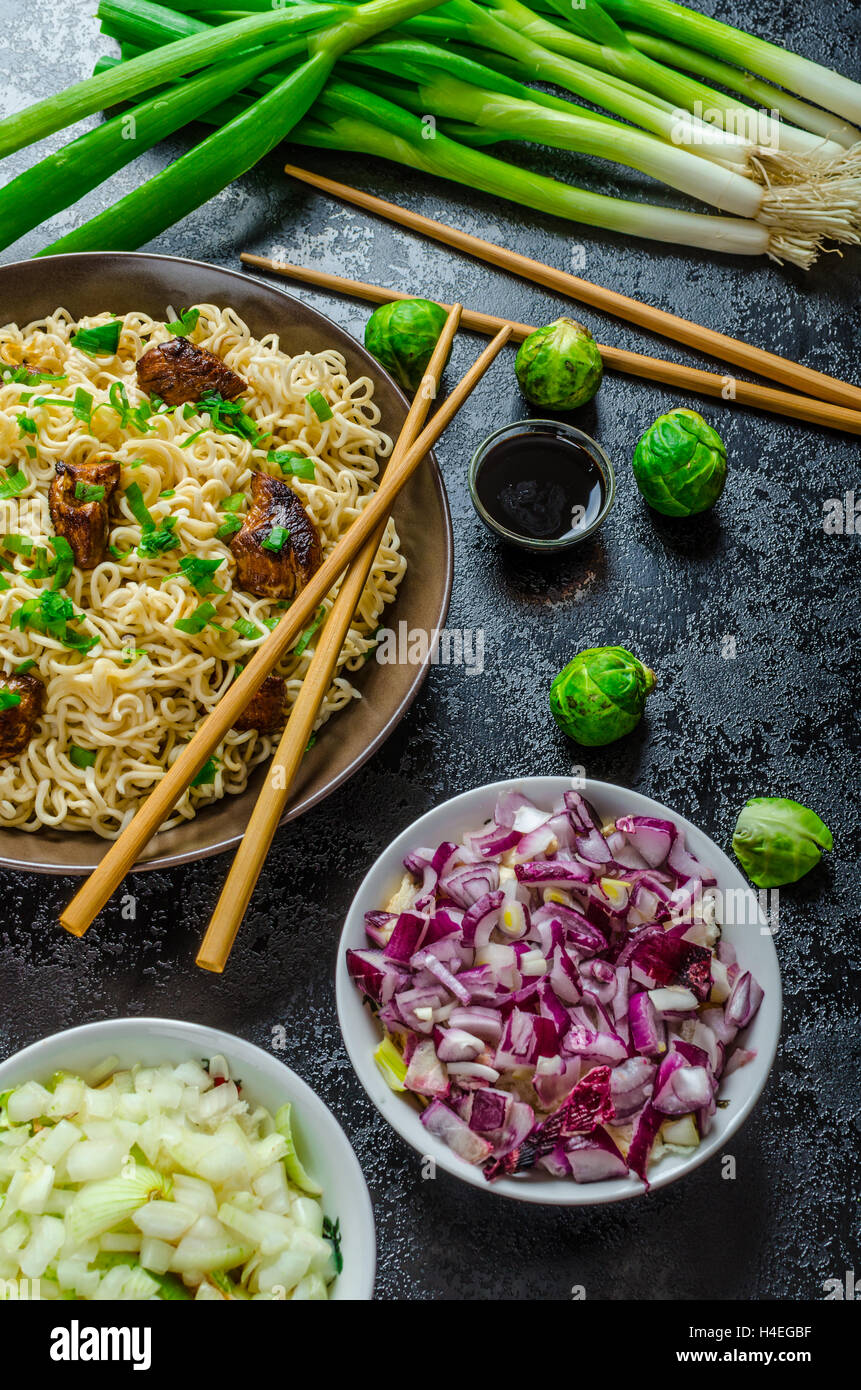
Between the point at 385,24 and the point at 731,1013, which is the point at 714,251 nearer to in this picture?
the point at 385,24

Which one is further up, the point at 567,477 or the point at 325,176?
the point at 325,176

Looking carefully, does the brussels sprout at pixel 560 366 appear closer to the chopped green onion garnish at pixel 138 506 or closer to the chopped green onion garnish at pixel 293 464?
the chopped green onion garnish at pixel 293 464

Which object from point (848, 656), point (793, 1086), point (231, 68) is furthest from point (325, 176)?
point (793, 1086)

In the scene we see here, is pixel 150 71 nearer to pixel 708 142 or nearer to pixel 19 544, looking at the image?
pixel 19 544

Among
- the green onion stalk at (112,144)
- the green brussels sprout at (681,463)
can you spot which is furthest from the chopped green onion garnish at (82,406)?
the green brussels sprout at (681,463)

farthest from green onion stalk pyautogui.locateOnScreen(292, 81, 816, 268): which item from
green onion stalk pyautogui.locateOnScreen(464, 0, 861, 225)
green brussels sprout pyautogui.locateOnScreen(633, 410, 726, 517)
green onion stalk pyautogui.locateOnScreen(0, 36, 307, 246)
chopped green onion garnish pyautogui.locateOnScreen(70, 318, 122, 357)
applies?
chopped green onion garnish pyautogui.locateOnScreen(70, 318, 122, 357)

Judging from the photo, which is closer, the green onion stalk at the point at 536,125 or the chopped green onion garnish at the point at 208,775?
the chopped green onion garnish at the point at 208,775
